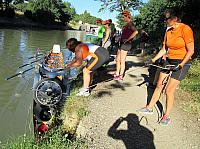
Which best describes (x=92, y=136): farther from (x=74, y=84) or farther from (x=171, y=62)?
(x=74, y=84)

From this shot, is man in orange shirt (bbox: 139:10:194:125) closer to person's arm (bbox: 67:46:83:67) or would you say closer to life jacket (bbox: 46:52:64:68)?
person's arm (bbox: 67:46:83:67)

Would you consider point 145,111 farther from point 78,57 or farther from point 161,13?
point 161,13

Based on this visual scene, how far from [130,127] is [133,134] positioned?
0.32 meters

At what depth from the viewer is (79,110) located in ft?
23.4

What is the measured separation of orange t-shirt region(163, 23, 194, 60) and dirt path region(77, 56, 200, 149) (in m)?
1.47

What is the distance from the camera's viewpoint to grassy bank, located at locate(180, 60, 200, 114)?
7.89 meters

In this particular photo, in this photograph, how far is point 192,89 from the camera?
9.39m

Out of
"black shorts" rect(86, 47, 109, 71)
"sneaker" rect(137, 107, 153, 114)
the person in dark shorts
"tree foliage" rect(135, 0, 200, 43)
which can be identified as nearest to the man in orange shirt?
"sneaker" rect(137, 107, 153, 114)

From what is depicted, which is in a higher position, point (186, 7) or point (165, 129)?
point (186, 7)

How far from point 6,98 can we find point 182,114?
20.4ft

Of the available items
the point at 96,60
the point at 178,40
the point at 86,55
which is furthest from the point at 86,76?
the point at 178,40

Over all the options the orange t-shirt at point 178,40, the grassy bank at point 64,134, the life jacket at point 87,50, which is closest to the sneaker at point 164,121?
the orange t-shirt at point 178,40

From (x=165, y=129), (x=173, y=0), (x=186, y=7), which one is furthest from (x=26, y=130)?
(x=173, y=0)

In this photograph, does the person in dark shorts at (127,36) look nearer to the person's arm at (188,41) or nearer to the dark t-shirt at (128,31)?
the dark t-shirt at (128,31)
